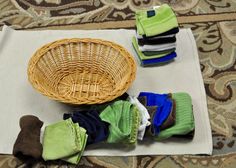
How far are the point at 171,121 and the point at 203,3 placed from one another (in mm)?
625

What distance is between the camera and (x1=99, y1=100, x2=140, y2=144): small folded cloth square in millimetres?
971

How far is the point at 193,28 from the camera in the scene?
53.3 inches

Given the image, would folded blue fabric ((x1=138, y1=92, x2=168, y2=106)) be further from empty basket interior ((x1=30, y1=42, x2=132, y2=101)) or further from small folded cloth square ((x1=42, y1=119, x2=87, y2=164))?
small folded cloth square ((x1=42, y1=119, x2=87, y2=164))

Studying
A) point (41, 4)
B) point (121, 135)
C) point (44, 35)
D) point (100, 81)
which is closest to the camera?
point (121, 135)

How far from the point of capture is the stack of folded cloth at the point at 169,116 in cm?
99

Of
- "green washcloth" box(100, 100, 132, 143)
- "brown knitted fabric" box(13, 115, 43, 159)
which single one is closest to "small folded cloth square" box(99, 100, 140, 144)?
"green washcloth" box(100, 100, 132, 143)

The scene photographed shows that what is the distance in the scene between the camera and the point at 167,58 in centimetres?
121

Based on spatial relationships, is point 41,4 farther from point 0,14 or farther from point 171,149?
point 171,149

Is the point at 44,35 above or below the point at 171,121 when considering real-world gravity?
above

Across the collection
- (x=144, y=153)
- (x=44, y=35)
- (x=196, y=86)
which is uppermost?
(x=44, y=35)

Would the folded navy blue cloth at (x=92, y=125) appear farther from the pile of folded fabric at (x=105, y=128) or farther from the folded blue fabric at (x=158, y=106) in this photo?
the folded blue fabric at (x=158, y=106)

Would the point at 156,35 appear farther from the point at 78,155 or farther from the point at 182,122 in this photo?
the point at 78,155

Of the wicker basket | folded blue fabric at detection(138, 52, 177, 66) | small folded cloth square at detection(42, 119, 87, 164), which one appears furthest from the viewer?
folded blue fabric at detection(138, 52, 177, 66)

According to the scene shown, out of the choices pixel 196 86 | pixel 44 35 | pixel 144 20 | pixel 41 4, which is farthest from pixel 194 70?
pixel 41 4
